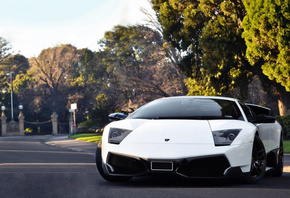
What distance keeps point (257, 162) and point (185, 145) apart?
1.35 metres

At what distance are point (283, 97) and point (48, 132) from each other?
50103mm

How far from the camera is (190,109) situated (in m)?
8.82

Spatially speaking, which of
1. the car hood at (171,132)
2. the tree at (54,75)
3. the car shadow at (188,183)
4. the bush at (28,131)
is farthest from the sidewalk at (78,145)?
the tree at (54,75)

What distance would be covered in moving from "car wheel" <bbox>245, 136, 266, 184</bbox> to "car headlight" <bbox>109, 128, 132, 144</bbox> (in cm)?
178

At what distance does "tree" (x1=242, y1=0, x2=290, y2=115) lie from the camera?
2486 centimetres

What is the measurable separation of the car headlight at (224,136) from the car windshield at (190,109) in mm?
661

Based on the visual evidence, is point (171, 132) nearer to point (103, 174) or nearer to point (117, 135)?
point (117, 135)

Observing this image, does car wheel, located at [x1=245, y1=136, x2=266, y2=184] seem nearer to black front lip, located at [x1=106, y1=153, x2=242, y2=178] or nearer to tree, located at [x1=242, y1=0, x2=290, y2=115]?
black front lip, located at [x1=106, y1=153, x2=242, y2=178]

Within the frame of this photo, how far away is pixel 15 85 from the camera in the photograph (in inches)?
3553

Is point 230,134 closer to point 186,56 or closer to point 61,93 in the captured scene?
point 186,56

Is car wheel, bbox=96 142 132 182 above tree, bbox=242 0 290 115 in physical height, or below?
below

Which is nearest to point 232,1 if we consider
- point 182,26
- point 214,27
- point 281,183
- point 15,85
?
point 214,27

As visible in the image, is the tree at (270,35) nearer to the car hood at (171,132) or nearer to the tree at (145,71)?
the tree at (145,71)

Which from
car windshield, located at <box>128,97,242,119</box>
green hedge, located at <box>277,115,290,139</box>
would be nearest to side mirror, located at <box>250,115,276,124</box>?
car windshield, located at <box>128,97,242,119</box>
